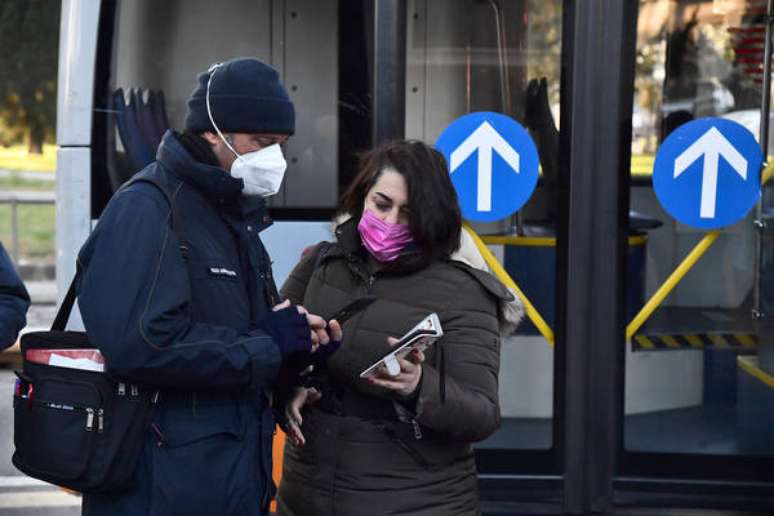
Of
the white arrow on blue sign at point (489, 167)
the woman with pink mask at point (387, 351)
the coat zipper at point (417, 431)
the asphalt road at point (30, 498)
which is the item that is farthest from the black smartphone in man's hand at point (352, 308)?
the asphalt road at point (30, 498)

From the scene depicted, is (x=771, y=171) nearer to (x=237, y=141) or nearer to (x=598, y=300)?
(x=598, y=300)

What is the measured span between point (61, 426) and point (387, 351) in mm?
646

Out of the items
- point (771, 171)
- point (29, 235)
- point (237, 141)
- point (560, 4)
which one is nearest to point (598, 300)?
point (771, 171)

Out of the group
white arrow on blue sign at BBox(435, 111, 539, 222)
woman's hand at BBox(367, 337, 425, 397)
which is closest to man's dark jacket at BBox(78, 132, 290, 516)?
woman's hand at BBox(367, 337, 425, 397)

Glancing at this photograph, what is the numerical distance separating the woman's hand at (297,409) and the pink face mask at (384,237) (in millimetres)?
316

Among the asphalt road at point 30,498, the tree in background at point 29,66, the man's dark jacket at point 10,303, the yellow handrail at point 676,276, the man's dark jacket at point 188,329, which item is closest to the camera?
the man's dark jacket at point 188,329

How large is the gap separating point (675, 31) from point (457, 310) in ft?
9.40

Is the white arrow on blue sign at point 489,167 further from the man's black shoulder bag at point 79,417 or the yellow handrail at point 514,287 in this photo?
the man's black shoulder bag at point 79,417

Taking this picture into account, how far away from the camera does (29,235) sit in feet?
49.9

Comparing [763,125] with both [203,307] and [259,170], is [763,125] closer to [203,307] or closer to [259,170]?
[259,170]

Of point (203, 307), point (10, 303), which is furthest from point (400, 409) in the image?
point (10, 303)

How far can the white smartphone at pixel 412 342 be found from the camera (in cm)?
220

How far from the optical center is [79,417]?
229 centimetres

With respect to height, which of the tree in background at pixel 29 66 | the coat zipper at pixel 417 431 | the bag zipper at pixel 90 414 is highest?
the tree in background at pixel 29 66
